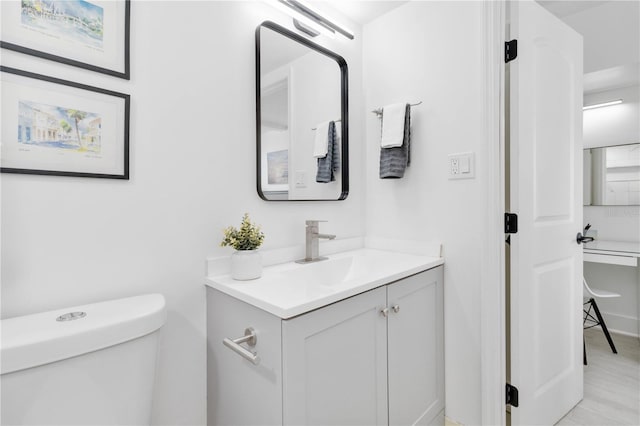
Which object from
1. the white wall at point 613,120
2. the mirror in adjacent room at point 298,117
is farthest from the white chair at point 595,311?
the mirror in adjacent room at point 298,117

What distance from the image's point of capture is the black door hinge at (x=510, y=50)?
4.56ft

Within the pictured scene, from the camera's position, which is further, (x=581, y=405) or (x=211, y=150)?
(x=581, y=405)

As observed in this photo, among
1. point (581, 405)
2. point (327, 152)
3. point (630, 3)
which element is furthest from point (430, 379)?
point (630, 3)

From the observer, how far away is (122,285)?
3.39 feet

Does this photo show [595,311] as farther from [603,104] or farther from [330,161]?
[330,161]

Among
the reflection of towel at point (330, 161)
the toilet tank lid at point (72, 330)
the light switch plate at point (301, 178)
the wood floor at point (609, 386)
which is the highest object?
the reflection of towel at point (330, 161)

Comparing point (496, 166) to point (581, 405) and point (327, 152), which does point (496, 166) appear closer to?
point (327, 152)

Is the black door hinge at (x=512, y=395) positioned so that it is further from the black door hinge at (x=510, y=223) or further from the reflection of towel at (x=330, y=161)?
the reflection of towel at (x=330, y=161)

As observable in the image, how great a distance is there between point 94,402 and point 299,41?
163cm

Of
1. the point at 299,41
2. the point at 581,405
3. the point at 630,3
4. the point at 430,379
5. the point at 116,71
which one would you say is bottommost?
the point at 581,405

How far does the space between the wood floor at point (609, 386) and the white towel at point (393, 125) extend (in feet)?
5.46

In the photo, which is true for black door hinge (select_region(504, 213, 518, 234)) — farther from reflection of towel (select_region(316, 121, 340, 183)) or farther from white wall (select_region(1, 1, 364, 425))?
white wall (select_region(1, 1, 364, 425))

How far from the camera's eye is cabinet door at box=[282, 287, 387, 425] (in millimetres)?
903

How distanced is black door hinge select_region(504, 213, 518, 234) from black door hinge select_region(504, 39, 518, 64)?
0.70 m
